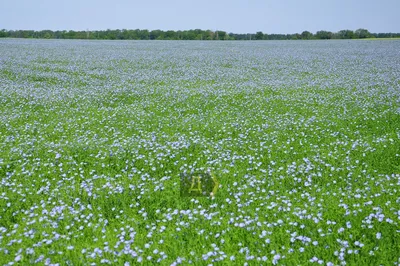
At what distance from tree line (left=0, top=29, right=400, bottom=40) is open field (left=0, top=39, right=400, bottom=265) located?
298 ft

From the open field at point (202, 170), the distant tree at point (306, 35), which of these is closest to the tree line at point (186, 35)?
the distant tree at point (306, 35)

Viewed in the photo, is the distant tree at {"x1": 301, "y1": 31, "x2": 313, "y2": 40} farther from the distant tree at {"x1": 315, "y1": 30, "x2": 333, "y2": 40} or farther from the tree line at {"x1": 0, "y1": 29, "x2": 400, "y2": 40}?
the distant tree at {"x1": 315, "y1": 30, "x2": 333, "y2": 40}

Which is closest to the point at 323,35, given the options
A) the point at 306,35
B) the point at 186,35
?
the point at 306,35

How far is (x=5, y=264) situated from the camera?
4.36 meters

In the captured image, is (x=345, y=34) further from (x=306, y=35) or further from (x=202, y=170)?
(x=202, y=170)

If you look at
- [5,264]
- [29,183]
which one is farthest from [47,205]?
[5,264]

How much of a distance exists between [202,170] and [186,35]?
323 ft

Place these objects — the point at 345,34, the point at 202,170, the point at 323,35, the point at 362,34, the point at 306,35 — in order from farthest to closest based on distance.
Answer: the point at 306,35 → the point at 362,34 → the point at 345,34 → the point at 323,35 → the point at 202,170

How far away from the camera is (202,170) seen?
23.0 feet

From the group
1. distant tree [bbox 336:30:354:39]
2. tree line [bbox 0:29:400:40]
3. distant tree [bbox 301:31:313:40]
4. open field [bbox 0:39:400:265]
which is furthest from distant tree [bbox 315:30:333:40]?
open field [bbox 0:39:400:265]

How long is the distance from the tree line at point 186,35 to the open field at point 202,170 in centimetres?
9070

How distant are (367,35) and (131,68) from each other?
300ft

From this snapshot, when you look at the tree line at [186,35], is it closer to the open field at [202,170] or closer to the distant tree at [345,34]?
the distant tree at [345,34]

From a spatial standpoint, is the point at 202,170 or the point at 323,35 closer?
the point at 202,170
